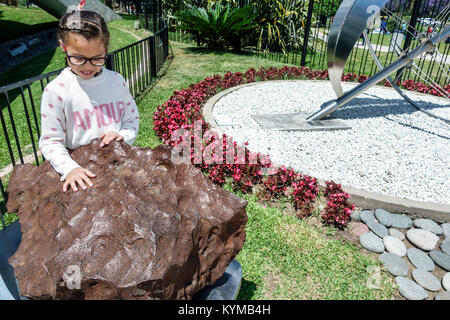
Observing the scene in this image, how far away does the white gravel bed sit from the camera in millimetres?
4297

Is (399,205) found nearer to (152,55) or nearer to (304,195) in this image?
(304,195)

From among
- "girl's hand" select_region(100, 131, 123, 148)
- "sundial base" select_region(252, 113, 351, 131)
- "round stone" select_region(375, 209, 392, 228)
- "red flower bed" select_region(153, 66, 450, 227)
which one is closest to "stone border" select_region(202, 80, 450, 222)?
"round stone" select_region(375, 209, 392, 228)

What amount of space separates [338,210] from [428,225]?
95 cm

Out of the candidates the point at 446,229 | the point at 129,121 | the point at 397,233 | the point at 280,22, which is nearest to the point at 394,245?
the point at 397,233

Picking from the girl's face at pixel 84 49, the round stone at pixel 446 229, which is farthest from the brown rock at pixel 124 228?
the round stone at pixel 446 229

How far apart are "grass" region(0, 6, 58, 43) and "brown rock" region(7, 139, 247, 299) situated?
51.3 ft

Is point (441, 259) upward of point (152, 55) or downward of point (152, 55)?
downward

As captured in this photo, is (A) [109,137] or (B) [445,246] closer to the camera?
(A) [109,137]

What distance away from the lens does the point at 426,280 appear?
115 inches

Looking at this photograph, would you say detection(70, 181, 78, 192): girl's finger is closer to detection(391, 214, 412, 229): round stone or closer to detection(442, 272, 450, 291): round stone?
detection(442, 272, 450, 291): round stone

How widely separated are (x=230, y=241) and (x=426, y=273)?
86.4 inches

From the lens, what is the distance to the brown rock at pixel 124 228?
4.41 feet

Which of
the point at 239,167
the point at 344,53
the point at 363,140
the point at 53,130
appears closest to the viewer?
the point at 53,130
